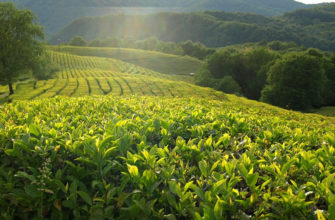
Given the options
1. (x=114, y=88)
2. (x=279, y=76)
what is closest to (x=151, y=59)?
(x=279, y=76)

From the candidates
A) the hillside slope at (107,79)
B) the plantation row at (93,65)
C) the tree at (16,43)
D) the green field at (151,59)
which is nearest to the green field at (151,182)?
the hillside slope at (107,79)

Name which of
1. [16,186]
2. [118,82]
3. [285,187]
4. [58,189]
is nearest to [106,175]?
[58,189]

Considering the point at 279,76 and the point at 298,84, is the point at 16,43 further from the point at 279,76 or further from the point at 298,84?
the point at 298,84

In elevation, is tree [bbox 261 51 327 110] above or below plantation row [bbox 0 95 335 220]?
below

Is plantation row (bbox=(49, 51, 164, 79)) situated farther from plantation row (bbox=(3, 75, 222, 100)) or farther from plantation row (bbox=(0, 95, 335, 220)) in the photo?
plantation row (bbox=(0, 95, 335, 220))

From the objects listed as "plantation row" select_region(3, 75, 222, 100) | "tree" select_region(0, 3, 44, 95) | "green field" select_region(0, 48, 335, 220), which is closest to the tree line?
"plantation row" select_region(3, 75, 222, 100)

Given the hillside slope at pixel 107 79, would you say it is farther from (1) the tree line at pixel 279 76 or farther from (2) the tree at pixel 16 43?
(1) the tree line at pixel 279 76

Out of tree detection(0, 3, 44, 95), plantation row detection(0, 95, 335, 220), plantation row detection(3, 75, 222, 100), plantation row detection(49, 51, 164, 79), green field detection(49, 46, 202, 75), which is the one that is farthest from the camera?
green field detection(49, 46, 202, 75)

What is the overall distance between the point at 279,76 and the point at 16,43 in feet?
141

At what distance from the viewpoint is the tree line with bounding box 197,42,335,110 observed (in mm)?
39844

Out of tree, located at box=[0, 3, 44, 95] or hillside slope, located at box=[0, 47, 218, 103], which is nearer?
hillside slope, located at box=[0, 47, 218, 103]

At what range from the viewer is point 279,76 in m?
41.1

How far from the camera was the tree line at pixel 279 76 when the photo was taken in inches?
1569

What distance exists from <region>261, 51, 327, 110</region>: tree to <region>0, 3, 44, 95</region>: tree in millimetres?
40092
